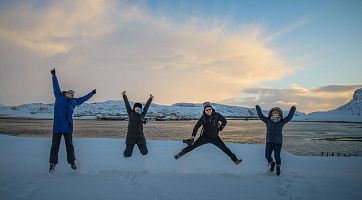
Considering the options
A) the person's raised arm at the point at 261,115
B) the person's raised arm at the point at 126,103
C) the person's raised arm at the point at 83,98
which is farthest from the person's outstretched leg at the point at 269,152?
the person's raised arm at the point at 83,98

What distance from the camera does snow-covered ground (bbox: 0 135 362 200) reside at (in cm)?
552

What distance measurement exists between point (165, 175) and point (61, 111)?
9.97 ft

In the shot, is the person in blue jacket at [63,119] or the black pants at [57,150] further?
the person in blue jacket at [63,119]

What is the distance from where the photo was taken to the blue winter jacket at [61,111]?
7465 millimetres

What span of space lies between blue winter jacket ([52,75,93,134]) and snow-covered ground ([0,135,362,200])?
0.97 m

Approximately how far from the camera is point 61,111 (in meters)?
7.49

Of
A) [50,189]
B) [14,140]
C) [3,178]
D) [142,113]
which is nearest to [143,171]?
[142,113]

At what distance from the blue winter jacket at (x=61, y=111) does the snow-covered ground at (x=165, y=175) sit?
97 cm

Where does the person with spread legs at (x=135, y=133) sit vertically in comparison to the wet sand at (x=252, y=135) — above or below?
above

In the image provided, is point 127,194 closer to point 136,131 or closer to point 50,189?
point 50,189

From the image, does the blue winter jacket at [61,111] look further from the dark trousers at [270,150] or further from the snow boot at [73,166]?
the dark trousers at [270,150]

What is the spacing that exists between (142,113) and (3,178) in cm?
364

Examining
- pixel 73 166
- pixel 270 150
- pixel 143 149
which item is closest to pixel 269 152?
pixel 270 150

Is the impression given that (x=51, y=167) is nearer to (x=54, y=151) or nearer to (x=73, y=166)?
(x=54, y=151)
